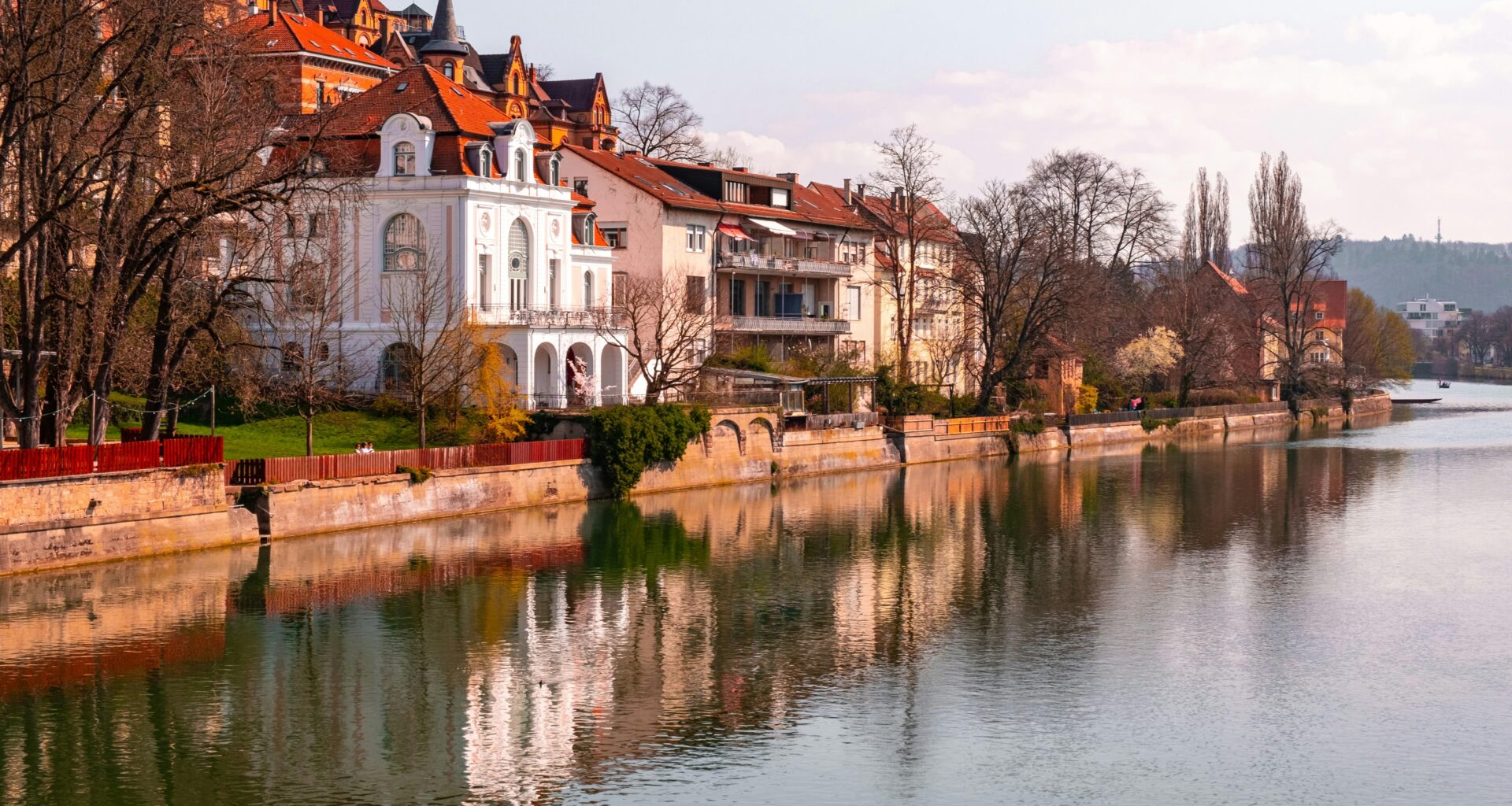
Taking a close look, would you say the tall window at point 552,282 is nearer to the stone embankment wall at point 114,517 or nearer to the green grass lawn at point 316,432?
the green grass lawn at point 316,432

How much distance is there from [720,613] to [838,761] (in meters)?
10.6

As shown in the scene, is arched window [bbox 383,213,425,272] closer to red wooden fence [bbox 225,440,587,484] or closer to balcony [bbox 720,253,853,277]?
red wooden fence [bbox 225,440,587,484]

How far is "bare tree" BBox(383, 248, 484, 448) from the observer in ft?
157

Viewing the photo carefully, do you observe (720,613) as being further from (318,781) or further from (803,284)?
(803,284)

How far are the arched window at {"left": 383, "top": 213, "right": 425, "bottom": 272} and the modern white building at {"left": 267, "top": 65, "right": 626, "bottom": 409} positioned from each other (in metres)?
0.04

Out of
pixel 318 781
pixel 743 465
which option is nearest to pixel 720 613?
→ pixel 318 781

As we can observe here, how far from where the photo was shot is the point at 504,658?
1153 inches

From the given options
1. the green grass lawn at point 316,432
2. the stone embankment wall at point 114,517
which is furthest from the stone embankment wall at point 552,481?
the green grass lawn at point 316,432

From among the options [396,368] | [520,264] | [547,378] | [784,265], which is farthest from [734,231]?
[396,368]

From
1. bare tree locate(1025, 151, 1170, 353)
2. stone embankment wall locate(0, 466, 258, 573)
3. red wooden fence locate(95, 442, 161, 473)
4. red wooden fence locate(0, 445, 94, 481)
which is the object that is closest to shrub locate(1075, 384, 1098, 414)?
bare tree locate(1025, 151, 1170, 353)

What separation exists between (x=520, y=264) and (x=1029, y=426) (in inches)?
1089

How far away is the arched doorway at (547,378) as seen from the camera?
54094 millimetres

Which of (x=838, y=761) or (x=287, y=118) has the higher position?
(x=287, y=118)

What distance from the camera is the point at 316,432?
48.8 metres
